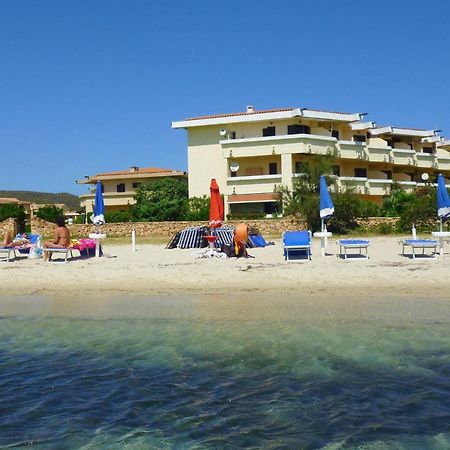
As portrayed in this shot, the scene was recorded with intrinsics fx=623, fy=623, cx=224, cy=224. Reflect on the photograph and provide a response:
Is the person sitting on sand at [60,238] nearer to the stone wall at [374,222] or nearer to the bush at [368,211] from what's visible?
the stone wall at [374,222]

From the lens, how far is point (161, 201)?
1970 inches

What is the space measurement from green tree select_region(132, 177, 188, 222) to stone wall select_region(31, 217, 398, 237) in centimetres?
939

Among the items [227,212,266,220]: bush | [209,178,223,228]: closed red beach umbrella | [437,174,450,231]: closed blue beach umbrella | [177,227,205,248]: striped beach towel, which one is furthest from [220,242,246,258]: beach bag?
[227,212,266,220]: bush

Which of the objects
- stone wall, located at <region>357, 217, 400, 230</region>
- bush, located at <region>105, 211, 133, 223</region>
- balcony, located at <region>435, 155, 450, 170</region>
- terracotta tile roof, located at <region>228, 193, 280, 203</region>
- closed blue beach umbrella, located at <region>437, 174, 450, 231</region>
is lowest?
stone wall, located at <region>357, 217, 400, 230</region>

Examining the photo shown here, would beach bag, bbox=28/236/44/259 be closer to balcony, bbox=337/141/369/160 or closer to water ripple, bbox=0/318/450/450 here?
water ripple, bbox=0/318/450/450

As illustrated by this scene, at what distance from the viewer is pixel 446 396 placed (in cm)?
609

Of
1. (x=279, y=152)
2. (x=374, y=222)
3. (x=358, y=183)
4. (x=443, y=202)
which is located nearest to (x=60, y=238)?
(x=443, y=202)

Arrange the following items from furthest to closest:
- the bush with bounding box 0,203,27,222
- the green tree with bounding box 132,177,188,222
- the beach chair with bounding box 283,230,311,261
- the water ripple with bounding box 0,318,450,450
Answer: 1. the green tree with bounding box 132,177,188,222
2. the bush with bounding box 0,203,27,222
3. the beach chair with bounding box 283,230,311,261
4. the water ripple with bounding box 0,318,450,450

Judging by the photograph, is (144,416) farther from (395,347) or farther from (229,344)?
(395,347)

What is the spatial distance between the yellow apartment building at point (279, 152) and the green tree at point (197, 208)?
122 inches

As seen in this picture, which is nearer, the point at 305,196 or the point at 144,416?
the point at 144,416

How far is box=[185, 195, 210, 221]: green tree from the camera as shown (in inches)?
1657

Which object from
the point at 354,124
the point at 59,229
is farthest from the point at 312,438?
the point at 354,124

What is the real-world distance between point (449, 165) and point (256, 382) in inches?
2226
